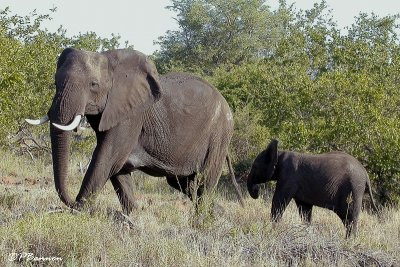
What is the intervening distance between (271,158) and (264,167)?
252 mm

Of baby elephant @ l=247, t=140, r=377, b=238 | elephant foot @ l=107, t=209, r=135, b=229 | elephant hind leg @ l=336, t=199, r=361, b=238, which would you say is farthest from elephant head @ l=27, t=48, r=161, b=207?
elephant hind leg @ l=336, t=199, r=361, b=238

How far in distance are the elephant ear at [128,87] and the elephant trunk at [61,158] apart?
56 centimetres

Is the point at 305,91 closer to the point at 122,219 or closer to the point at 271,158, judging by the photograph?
the point at 271,158

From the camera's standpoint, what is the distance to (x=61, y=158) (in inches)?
344

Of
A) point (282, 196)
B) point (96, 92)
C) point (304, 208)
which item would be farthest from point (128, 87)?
point (304, 208)

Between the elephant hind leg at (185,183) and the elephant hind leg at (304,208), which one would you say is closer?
the elephant hind leg at (185,183)

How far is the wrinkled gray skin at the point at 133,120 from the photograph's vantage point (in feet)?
28.6

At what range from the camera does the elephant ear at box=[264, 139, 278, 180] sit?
12673 mm

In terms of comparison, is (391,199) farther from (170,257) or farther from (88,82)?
(170,257)

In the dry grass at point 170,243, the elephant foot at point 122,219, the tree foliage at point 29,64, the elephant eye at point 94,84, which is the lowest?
the tree foliage at point 29,64

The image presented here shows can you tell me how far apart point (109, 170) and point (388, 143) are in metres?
7.13

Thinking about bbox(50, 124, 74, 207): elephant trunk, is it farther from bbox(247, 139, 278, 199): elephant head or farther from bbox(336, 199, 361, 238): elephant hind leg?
bbox(247, 139, 278, 199): elephant head

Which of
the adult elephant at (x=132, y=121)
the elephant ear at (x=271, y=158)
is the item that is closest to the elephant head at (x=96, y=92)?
the adult elephant at (x=132, y=121)

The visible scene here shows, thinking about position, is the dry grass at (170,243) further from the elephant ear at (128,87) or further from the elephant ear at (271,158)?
the elephant ear at (271,158)
